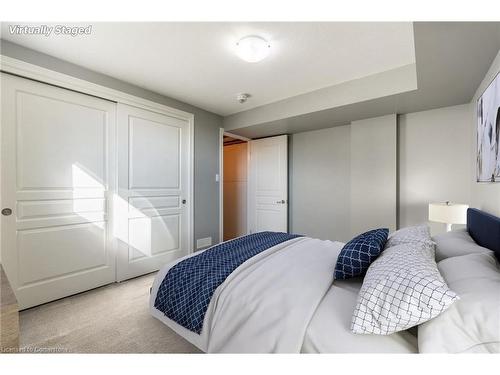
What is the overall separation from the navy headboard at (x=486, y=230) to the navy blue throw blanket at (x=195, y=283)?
4.47 feet

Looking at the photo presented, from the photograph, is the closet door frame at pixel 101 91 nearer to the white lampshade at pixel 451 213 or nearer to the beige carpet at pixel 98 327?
the beige carpet at pixel 98 327

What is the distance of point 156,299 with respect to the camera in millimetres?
1516

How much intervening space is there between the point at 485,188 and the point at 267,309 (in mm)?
2012

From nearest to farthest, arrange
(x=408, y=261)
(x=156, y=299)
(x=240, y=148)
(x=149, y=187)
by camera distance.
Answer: (x=408, y=261), (x=156, y=299), (x=149, y=187), (x=240, y=148)

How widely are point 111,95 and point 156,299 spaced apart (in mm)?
2212

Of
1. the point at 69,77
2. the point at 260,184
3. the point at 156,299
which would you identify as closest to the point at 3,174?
the point at 69,77

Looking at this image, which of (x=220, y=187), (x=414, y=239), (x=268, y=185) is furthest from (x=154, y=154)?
(x=414, y=239)

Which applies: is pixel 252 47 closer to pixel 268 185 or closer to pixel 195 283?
pixel 195 283

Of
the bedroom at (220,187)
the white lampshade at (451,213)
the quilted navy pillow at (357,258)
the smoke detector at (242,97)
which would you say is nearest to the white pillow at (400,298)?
the bedroom at (220,187)

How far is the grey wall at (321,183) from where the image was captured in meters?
3.48

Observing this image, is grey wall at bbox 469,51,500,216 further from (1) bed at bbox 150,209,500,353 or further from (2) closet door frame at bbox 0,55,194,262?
(2) closet door frame at bbox 0,55,194,262

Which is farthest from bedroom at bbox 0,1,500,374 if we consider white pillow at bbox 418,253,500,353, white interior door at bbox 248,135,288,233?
white interior door at bbox 248,135,288,233

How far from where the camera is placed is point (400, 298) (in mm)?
854
